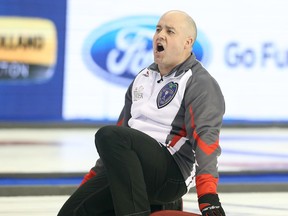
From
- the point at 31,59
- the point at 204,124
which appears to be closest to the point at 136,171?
the point at 204,124

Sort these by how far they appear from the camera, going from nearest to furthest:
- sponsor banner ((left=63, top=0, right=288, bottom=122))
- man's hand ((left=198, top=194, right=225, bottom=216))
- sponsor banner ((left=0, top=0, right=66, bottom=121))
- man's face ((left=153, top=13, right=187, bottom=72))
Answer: man's hand ((left=198, top=194, right=225, bottom=216))
man's face ((left=153, top=13, right=187, bottom=72))
sponsor banner ((left=0, top=0, right=66, bottom=121))
sponsor banner ((left=63, top=0, right=288, bottom=122))

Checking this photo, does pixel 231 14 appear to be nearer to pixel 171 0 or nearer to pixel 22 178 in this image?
pixel 171 0

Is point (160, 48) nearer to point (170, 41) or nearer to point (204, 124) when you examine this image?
point (170, 41)

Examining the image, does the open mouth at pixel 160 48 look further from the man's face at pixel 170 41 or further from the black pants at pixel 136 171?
the black pants at pixel 136 171

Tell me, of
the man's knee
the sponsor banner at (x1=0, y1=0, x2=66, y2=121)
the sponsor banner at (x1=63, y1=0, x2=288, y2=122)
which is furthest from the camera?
the sponsor banner at (x1=63, y1=0, x2=288, y2=122)

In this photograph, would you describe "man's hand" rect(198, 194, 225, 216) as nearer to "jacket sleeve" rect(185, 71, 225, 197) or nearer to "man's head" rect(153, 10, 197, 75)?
"jacket sleeve" rect(185, 71, 225, 197)

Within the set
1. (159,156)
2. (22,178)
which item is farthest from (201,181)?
(22,178)

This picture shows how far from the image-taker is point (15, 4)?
874 centimetres

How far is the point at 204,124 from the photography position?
269 centimetres

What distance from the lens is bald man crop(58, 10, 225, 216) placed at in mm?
2645

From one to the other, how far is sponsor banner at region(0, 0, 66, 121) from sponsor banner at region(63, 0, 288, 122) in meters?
0.14

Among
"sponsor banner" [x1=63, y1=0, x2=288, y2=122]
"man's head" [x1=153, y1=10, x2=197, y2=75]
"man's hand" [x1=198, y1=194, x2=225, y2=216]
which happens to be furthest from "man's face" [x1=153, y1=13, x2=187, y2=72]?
"sponsor banner" [x1=63, y1=0, x2=288, y2=122]

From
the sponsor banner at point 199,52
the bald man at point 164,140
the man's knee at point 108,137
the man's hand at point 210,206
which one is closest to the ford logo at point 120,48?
the sponsor banner at point 199,52

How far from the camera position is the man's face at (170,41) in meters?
2.85
